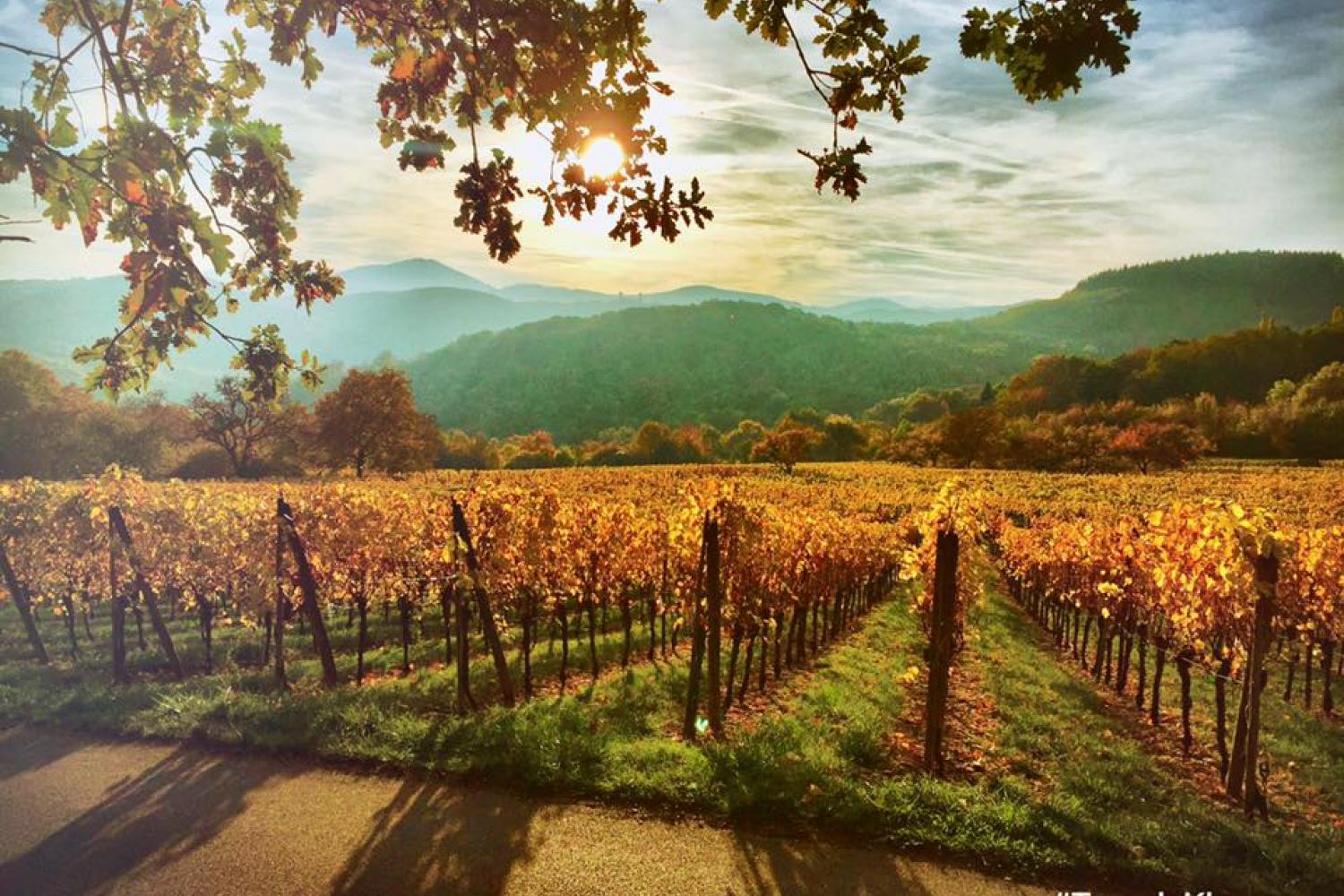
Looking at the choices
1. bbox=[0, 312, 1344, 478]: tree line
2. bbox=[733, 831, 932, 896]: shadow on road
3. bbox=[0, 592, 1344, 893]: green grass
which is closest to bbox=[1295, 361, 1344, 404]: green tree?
bbox=[0, 312, 1344, 478]: tree line

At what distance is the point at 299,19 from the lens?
13.6 ft

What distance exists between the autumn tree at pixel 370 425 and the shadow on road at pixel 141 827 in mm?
60070

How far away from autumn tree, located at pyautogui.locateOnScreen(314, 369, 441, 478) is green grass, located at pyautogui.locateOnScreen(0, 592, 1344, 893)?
52183mm

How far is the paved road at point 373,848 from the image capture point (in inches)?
250

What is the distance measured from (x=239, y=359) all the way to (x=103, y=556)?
20.5 meters

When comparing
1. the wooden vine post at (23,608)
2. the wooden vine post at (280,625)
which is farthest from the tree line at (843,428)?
the wooden vine post at (280,625)

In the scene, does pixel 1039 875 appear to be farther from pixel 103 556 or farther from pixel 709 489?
pixel 103 556

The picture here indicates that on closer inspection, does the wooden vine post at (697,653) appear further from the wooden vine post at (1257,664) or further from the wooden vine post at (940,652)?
the wooden vine post at (1257,664)

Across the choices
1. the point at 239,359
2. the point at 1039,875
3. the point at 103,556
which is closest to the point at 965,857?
the point at 1039,875

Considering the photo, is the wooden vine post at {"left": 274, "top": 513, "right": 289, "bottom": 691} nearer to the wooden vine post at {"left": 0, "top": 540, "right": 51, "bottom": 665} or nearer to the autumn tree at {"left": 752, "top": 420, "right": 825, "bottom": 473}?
the wooden vine post at {"left": 0, "top": 540, "right": 51, "bottom": 665}

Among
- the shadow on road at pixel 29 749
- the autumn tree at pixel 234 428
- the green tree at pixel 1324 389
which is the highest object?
the green tree at pixel 1324 389

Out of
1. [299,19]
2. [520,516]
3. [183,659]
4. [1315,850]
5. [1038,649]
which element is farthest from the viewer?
[1038,649]

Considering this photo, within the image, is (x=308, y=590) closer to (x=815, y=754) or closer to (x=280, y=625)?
(x=280, y=625)

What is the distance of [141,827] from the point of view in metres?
7.39
